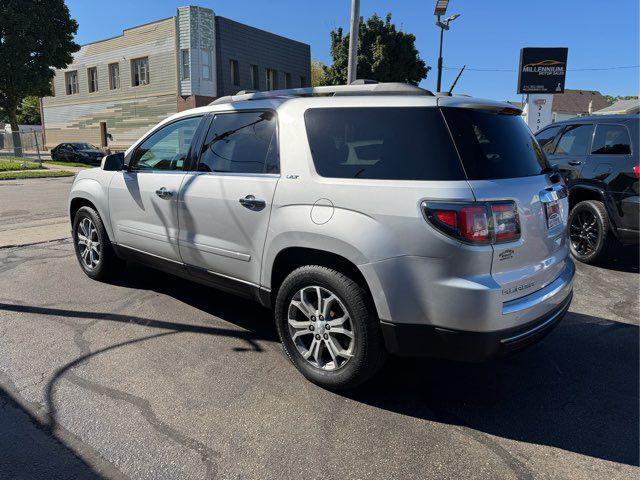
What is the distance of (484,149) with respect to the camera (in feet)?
8.94

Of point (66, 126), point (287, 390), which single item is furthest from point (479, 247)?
point (66, 126)

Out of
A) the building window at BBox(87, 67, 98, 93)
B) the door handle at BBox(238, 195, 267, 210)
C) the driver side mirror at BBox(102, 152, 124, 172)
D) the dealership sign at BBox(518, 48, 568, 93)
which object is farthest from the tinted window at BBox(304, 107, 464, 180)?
the building window at BBox(87, 67, 98, 93)

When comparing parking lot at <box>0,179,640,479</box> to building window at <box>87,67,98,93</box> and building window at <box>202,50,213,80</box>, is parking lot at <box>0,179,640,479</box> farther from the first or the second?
building window at <box>87,67,98,93</box>

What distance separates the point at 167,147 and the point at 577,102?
8532cm

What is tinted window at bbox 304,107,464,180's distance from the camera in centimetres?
265

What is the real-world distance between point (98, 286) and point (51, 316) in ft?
2.78

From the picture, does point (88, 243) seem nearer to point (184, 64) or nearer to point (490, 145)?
point (490, 145)

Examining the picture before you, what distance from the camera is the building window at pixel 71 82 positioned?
122ft

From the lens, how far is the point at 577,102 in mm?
75688

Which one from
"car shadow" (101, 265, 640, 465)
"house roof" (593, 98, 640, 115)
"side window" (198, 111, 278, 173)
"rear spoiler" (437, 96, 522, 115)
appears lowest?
"car shadow" (101, 265, 640, 465)

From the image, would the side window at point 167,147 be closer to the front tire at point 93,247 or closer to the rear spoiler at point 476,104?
the front tire at point 93,247

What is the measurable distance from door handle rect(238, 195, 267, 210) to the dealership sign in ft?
48.7

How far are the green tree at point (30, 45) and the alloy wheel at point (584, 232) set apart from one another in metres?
28.1

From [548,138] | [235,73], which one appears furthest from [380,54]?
[548,138]
